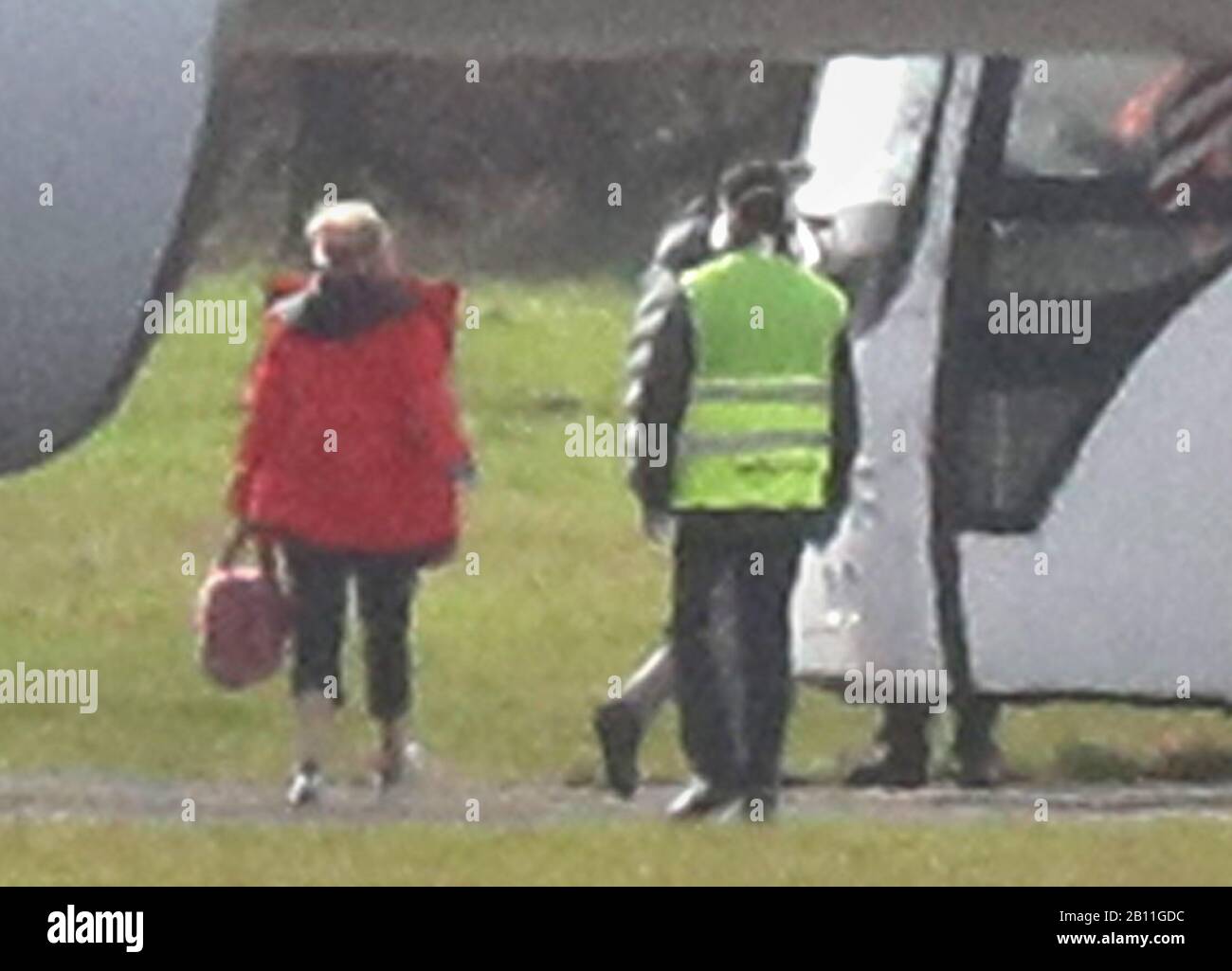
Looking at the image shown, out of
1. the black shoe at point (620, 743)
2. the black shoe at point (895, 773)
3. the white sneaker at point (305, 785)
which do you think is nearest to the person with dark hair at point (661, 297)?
the black shoe at point (620, 743)

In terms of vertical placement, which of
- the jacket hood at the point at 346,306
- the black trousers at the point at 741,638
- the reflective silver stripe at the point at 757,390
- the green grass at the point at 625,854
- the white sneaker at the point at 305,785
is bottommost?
the green grass at the point at 625,854

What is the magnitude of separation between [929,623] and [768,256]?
6.98 ft

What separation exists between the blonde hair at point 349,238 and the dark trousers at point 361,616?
740 millimetres

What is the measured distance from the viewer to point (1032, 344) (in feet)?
62.4

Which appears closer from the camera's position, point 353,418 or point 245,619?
point 353,418

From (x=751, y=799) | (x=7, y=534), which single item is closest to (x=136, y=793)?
(x=751, y=799)

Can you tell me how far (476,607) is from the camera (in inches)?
952

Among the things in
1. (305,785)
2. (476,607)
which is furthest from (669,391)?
(476,607)

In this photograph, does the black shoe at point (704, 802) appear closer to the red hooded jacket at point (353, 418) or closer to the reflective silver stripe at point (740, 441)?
the reflective silver stripe at point (740, 441)

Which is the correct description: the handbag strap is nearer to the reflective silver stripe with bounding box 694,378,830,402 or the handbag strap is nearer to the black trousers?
the black trousers

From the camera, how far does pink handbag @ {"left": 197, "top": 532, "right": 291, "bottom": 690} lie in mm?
18188

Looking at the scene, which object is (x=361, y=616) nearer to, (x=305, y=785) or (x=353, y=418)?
(x=305, y=785)

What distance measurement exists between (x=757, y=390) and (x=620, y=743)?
1.40m

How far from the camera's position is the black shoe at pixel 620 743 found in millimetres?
18203
